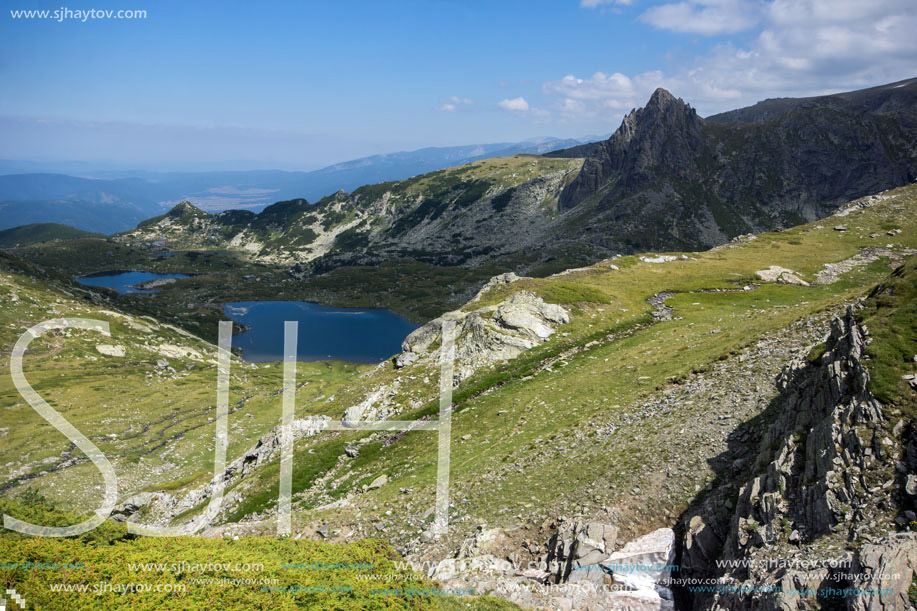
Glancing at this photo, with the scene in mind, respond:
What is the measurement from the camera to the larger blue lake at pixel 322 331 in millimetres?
133625

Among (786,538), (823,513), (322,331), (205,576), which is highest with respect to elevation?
(823,513)

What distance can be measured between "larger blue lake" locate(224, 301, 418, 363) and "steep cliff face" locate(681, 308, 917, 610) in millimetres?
115731

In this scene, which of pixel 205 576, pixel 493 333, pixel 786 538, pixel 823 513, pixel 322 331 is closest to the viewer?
pixel 823 513

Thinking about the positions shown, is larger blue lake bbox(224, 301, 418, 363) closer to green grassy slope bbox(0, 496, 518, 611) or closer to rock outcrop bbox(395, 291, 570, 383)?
rock outcrop bbox(395, 291, 570, 383)

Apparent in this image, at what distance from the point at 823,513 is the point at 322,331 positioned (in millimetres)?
153147

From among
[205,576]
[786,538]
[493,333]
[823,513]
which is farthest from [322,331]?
[823,513]

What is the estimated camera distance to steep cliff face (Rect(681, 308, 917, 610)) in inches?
446

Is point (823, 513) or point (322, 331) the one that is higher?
point (823, 513)

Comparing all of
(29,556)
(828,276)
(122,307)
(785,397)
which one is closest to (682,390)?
(785,397)

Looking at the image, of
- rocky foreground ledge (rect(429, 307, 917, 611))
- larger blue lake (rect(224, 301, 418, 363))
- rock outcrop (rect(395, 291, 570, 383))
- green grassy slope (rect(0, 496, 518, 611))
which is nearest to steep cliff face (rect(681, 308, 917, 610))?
rocky foreground ledge (rect(429, 307, 917, 611))

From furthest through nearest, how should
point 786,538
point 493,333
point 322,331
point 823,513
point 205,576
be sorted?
1. point 322,331
2. point 493,333
3. point 205,576
4. point 786,538
5. point 823,513

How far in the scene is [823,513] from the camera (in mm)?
13469

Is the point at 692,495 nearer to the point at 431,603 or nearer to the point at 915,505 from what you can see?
the point at 915,505

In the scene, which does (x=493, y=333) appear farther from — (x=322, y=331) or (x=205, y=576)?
(x=322, y=331)
